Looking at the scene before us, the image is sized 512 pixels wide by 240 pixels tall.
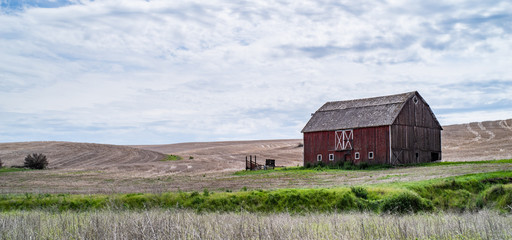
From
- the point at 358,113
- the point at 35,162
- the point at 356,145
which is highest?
the point at 358,113

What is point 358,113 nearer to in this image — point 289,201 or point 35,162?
point 289,201

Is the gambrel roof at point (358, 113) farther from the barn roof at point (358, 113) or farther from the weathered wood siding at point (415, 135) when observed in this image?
the weathered wood siding at point (415, 135)

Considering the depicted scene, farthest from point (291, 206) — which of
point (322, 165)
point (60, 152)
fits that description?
point (60, 152)

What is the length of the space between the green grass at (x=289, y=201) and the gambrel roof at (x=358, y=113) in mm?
25244

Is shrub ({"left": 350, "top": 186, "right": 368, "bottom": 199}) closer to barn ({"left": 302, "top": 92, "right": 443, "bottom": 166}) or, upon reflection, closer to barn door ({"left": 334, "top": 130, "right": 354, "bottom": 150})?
barn ({"left": 302, "top": 92, "right": 443, "bottom": 166})

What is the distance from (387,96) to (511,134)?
104 feet

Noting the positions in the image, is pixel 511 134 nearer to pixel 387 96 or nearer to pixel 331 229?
pixel 387 96

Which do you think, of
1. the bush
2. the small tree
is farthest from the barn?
the small tree

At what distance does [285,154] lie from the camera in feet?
271

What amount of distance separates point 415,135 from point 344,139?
24.1 feet

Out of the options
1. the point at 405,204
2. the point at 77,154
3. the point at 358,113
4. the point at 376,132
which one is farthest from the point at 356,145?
the point at 77,154

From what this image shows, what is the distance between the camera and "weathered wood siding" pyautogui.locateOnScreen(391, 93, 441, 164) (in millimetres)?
50625

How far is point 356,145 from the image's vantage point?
5244 cm

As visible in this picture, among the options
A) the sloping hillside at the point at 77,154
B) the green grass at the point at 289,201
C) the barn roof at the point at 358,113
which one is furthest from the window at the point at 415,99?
the sloping hillside at the point at 77,154
